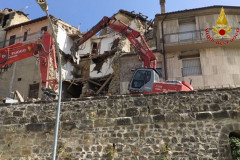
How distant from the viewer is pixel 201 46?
1783 centimetres

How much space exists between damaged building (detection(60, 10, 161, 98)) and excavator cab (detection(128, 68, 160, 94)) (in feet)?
21.9

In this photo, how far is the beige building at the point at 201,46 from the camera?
56.1 ft

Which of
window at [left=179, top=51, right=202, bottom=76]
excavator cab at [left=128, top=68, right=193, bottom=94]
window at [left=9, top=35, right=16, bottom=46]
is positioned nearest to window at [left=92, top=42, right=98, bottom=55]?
window at [left=9, top=35, right=16, bottom=46]

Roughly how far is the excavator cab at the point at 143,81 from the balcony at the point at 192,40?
5.89 meters

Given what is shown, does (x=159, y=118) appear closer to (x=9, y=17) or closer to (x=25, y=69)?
(x=25, y=69)

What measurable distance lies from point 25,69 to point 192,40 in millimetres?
13375

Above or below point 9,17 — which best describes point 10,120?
below

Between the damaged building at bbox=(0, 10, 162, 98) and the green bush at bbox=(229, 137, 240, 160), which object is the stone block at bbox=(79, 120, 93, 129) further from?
the damaged building at bbox=(0, 10, 162, 98)

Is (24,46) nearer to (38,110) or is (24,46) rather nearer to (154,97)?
(38,110)

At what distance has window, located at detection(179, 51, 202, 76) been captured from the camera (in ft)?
57.9

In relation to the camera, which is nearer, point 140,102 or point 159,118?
point 159,118

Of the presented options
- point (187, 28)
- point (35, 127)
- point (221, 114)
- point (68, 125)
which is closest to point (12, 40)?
point (187, 28)

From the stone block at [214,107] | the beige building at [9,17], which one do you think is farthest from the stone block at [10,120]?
the beige building at [9,17]

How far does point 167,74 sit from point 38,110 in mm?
10165
